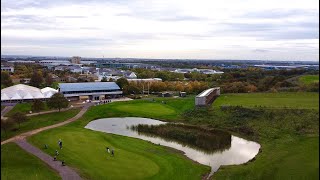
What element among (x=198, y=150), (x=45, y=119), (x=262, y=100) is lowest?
(x=198, y=150)

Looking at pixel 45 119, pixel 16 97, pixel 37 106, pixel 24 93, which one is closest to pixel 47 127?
pixel 45 119

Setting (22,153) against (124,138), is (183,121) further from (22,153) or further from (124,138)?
(22,153)

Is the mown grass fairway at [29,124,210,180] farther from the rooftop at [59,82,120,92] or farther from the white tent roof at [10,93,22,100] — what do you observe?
the rooftop at [59,82,120,92]

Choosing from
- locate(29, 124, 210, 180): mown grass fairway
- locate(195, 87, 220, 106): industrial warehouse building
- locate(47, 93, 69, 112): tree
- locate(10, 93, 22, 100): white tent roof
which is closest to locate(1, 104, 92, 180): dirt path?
locate(29, 124, 210, 180): mown grass fairway

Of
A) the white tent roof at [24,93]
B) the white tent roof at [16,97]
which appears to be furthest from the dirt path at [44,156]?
the white tent roof at [24,93]

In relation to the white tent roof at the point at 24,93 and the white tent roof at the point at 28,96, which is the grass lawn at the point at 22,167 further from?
the white tent roof at the point at 28,96

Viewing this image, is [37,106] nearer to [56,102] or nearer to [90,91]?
[56,102]

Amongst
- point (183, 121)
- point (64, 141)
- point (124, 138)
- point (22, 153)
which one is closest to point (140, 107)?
point (183, 121)
